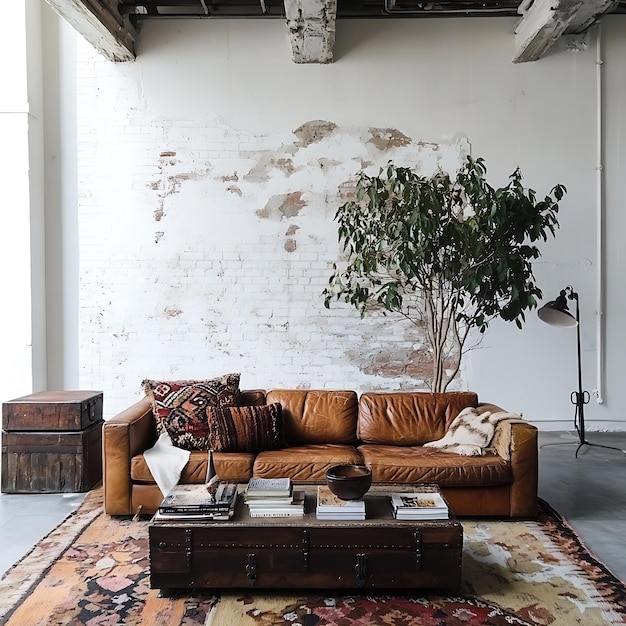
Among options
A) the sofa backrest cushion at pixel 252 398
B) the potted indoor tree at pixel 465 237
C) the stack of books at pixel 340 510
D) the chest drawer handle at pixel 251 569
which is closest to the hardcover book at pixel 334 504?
the stack of books at pixel 340 510

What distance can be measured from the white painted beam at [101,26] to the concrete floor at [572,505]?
3.52m

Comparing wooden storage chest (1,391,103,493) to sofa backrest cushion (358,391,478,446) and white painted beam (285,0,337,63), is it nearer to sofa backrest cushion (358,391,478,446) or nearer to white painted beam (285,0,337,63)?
sofa backrest cushion (358,391,478,446)

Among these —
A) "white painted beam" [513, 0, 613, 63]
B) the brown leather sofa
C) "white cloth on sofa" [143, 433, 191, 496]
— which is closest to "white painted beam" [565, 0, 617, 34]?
"white painted beam" [513, 0, 613, 63]

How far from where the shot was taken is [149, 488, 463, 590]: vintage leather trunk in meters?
2.91

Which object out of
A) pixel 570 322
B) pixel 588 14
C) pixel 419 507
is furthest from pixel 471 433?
pixel 588 14

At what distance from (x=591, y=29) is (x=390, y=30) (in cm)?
182

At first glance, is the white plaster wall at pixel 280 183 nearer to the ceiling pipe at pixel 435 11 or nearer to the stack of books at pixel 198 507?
the ceiling pipe at pixel 435 11

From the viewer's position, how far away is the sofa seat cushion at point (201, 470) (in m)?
3.87

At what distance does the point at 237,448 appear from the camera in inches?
162

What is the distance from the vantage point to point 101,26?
5445mm

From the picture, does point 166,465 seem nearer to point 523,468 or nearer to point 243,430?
point 243,430

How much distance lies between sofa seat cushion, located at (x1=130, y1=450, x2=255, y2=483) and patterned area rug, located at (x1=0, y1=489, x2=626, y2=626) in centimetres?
44

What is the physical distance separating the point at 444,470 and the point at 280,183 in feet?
11.0

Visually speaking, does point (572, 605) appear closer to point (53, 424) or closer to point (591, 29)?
point (53, 424)
